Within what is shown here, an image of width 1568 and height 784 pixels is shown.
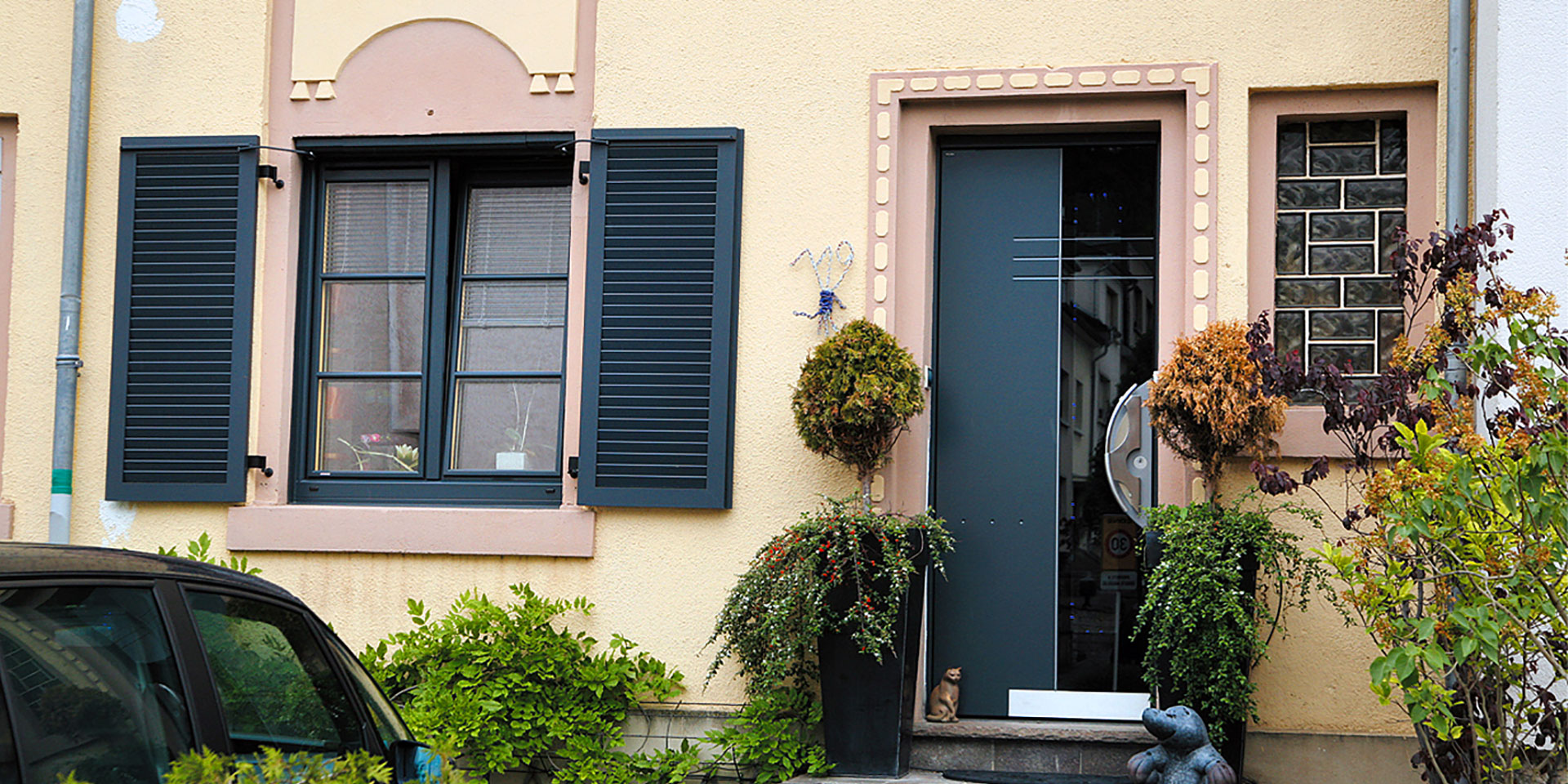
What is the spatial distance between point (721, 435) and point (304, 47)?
2754 mm

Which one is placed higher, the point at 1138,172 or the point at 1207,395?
the point at 1138,172

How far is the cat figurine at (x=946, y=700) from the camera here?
6438 mm

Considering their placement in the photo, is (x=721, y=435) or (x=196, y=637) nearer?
(x=196, y=637)

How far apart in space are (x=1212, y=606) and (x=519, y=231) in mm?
3639

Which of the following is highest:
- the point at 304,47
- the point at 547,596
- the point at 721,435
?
the point at 304,47

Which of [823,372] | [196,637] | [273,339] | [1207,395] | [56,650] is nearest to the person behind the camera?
[56,650]

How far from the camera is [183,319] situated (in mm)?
7027

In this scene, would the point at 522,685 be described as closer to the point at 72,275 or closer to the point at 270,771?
the point at 72,275

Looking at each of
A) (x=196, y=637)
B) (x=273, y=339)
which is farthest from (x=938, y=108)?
(x=196, y=637)

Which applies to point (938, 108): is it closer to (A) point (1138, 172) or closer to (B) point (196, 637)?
(A) point (1138, 172)

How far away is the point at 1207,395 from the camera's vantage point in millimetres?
5711

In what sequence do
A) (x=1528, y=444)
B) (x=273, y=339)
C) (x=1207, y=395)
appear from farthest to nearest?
1. (x=273, y=339)
2. (x=1207, y=395)
3. (x=1528, y=444)

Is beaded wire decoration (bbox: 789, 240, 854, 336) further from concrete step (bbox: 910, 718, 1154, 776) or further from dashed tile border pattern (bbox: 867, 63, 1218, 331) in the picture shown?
concrete step (bbox: 910, 718, 1154, 776)

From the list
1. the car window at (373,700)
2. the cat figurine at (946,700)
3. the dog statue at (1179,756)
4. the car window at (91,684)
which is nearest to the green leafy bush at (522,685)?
the cat figurine at (946,700)
